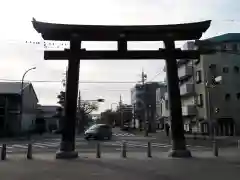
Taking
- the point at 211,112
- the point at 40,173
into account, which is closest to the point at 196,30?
the point at 40,173

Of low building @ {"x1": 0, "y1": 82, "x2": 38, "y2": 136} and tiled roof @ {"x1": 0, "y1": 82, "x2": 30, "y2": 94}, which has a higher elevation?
tiled roof @ {"x1": 0, "y1": 82, "x2": 30, "y2": 94}

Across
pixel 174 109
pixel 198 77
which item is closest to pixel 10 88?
pixel 198 77

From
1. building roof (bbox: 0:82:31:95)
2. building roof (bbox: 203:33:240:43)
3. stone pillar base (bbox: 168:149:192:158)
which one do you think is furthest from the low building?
stone pillar base (bbox: 168:149:192:158)

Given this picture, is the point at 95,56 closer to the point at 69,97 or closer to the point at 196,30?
the point at 69,97

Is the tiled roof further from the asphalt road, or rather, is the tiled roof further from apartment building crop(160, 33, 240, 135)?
apartment building crop(160, 33, 240, 135)

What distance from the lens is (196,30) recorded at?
62.3 feet

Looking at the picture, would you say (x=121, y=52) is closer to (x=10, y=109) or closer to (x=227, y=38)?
(x=227, y=38)

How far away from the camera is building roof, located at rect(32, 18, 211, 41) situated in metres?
18.4

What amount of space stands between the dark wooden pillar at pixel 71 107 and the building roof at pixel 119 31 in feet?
1.97

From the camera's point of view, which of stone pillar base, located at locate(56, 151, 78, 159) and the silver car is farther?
the silver car

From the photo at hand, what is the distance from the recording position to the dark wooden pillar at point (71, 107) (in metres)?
17.9

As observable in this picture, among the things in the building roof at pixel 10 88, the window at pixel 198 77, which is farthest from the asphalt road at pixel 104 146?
the building roof at pixel 10 88

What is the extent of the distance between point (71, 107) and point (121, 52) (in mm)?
4129

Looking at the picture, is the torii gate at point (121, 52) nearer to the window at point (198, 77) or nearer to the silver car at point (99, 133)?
the silver car at point (99, 133)
